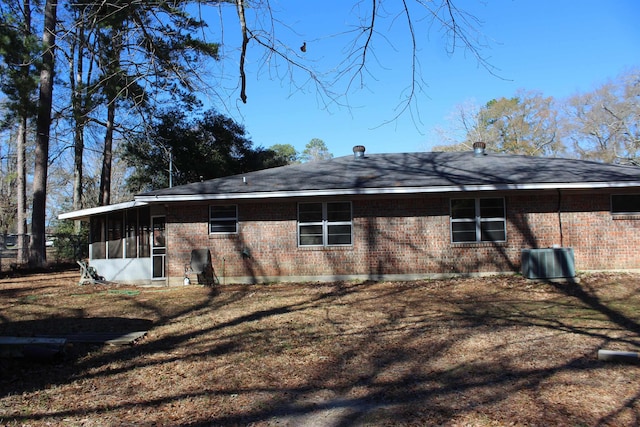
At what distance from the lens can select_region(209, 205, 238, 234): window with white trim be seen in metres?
13.6

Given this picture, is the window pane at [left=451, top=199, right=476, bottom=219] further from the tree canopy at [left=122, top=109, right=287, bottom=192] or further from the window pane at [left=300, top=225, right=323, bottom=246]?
the tree canopy at [left=122, top=109, right=287, bottom=192]

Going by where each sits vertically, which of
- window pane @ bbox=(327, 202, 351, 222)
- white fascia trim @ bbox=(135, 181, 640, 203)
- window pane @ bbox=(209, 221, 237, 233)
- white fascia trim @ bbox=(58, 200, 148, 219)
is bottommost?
window pane @ bbox=(209, 221, 237, 233)

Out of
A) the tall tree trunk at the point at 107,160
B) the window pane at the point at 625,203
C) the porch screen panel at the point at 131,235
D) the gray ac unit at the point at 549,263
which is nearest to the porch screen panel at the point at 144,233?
the porch screen panel at the point at 131,235

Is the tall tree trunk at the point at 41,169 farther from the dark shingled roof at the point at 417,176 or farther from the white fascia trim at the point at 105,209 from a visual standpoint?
the dark shingled roof at the point at 417,176

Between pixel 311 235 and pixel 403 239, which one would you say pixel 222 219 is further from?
pixel 403 239

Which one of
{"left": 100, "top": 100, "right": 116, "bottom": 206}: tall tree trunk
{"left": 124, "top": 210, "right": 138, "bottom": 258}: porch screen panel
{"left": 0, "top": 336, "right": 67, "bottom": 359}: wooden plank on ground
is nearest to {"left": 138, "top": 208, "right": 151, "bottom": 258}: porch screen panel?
{"left": 124, "top": 210, "right": 138, "bottom": 258}: porch screen panel

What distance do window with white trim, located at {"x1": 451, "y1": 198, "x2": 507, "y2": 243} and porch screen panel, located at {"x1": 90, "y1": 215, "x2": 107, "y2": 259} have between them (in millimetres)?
11446

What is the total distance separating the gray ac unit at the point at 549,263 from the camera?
1202 centimetres

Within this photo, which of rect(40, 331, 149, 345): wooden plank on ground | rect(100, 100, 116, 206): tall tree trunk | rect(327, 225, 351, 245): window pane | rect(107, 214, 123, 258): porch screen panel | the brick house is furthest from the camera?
rect(100, 100, 116, 206): tall tree trunk

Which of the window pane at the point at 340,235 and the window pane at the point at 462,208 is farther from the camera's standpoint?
the window pane at the point at 340,235

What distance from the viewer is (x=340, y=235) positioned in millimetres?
13469

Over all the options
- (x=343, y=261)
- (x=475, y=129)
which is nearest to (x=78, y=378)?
(x=343, y=261)

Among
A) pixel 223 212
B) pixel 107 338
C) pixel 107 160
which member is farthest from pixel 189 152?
pixel 107 338

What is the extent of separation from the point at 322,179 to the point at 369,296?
4.38 meters
